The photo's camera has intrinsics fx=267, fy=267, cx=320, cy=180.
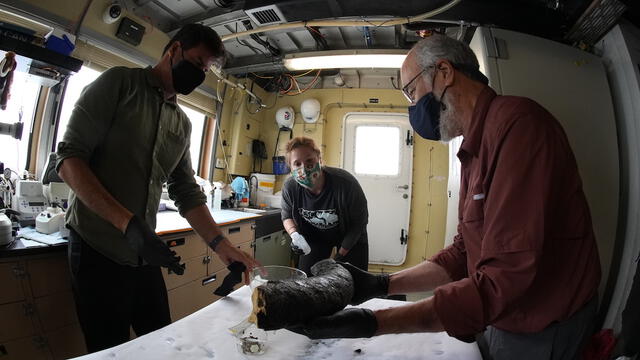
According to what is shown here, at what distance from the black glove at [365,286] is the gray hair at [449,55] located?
27.9 inches

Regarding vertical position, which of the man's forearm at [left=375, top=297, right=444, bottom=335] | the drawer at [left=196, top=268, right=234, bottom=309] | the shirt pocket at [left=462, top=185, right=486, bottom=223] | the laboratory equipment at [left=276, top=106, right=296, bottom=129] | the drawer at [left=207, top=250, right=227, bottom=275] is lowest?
the drawer at [left=196, top=268, right=234, bottom=309]

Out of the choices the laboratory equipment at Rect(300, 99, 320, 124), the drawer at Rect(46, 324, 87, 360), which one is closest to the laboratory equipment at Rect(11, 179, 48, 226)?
the drawer at Rect(46, 324, 87, 360)

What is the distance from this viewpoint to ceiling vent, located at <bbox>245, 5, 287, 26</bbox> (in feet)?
Answer: 7.09

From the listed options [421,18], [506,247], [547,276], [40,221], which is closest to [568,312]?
[547,276]

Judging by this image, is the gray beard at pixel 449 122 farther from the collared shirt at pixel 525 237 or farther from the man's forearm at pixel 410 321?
the man's forearm at pixel 410 321

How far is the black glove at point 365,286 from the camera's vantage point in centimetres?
83

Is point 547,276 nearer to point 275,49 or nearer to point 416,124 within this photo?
point 416,124

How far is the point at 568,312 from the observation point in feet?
2.04

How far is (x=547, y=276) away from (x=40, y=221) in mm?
2323

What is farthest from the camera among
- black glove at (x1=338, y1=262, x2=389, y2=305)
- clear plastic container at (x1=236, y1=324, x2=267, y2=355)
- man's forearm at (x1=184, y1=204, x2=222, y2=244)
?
man's forearm at (x1=184, y1=204, x2=222, y2=244)

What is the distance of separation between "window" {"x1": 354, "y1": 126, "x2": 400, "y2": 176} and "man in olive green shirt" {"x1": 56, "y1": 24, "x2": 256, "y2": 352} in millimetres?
3259

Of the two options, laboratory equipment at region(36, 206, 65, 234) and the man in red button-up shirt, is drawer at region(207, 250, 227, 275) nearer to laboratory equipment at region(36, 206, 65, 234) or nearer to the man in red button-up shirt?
laboratory equipment at region(36, 206, 65, 234)

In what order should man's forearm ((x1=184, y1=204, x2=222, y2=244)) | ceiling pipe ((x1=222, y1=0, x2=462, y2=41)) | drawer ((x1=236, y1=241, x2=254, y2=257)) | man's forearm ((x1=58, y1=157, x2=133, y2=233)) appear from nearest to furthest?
man's forearm ((x1=58, y1=157, x2=133, y2=233)) → man's forearm ((x1=184, y1=204, x2=222, y2=244)) → ceiling pipe ((x1=222, y1=0, x2=462, y2=41)) → drawer ((x1=236, y1=241, x2=254, y2=257))

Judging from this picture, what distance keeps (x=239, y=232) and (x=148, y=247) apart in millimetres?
1883
